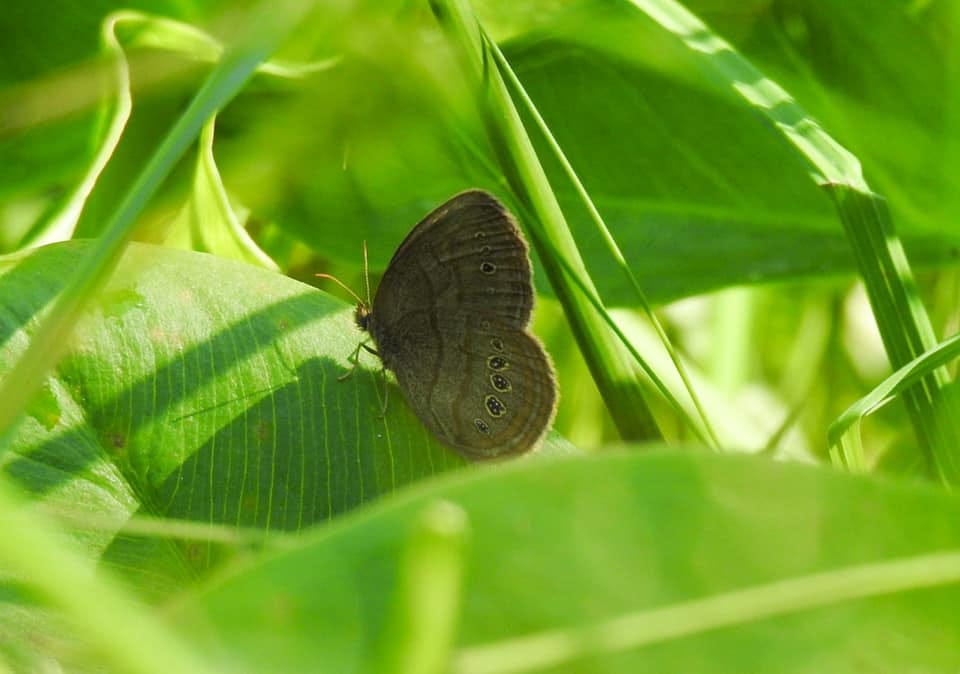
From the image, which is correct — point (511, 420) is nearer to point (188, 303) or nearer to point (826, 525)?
point (188, 303)

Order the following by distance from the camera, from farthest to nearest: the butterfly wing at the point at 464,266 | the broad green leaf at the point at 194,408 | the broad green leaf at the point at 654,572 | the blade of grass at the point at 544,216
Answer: the butterfly wing at the point at 464,266
the blade of grass at the point at 544,216
the broad green leaf at the point at 194,408
the broad green leaf at the point at 654,572

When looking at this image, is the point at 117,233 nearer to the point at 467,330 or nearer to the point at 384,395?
the point at 384,395

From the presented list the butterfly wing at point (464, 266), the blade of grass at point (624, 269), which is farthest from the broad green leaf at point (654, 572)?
the butterfly wing at point (464, 266)

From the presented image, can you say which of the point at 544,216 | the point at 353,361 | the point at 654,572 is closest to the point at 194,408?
the point at 353,361

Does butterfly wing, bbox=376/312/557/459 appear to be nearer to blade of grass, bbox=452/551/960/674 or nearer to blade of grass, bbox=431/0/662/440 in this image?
blade of grass, bbox=431/0/662/440

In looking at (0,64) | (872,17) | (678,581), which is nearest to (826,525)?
(678,581)

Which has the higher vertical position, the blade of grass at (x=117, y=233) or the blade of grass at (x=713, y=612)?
the blade of grass at (x=117, y=233)

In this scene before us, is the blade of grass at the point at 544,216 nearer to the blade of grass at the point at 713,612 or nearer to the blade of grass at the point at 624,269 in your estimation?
the blade of grass at the point at 624,269
